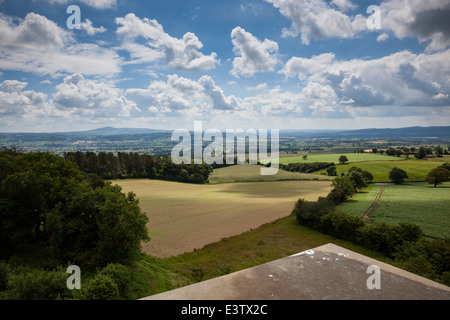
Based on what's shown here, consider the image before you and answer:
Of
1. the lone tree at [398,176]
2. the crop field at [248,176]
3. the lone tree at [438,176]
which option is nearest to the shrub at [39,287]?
the crop field at [248,176]

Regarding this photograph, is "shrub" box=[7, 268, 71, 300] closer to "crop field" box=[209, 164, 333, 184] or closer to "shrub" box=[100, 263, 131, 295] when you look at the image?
"shrub" box=[100, 263, 131, 295]

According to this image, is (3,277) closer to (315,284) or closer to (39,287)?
(39,287)

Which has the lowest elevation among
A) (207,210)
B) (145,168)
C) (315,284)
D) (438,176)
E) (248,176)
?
(207,210)

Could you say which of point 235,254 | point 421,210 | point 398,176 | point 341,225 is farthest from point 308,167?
point 235,254

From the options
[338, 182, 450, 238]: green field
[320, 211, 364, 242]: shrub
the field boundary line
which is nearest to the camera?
[320, 211, 364, 242]: shrub

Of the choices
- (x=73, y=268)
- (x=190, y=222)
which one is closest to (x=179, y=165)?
(x=190, y=222)

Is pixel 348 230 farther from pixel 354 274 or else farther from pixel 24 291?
pixel 24 291

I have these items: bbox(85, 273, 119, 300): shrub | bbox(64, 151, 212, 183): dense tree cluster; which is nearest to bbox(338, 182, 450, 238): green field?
bbox(85, 273, 119, 300): shrub
